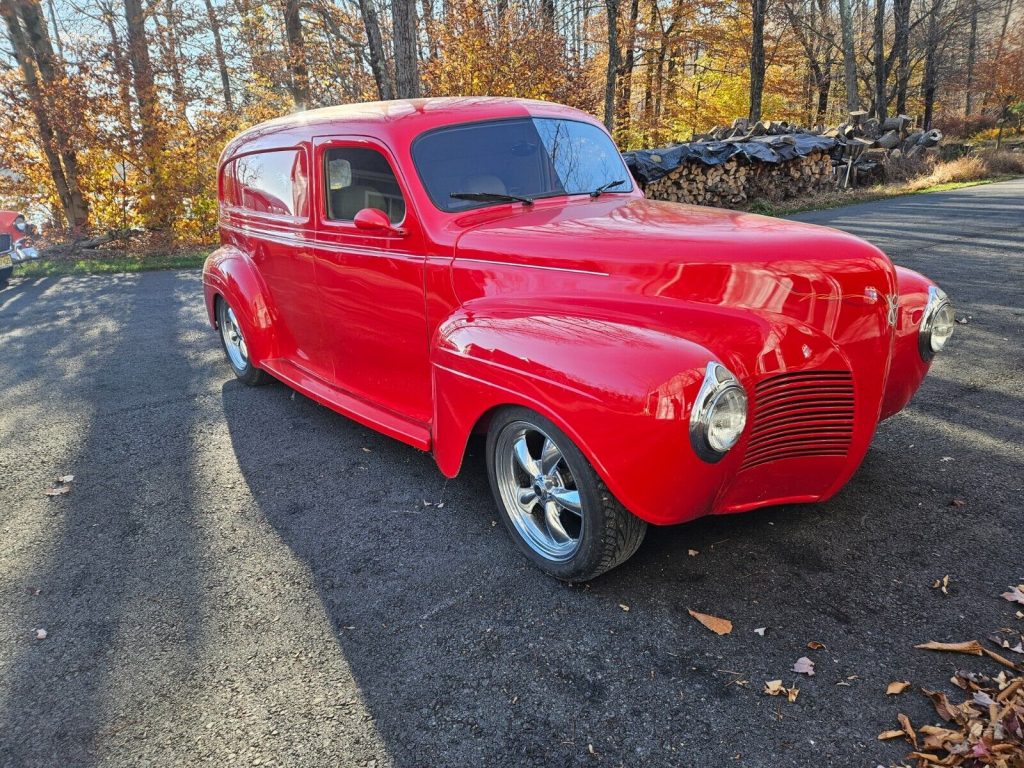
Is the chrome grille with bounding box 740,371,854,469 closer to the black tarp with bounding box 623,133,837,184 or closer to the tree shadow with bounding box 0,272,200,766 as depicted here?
the tree shadow with bounding box 0,272,200,766

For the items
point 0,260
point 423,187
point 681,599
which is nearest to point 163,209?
point 0,260

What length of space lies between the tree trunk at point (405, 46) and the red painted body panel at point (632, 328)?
265 inches

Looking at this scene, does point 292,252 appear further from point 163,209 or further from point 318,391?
point 163,209

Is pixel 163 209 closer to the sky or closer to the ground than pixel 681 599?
closer to the sky

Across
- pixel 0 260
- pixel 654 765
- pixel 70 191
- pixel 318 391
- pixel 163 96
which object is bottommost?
pixel 654 765

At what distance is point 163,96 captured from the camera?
528 inches

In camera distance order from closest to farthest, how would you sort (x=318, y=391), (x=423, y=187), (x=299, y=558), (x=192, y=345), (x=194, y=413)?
(x=299, y=558), (x=423, y=187), (x=318, y=391), (x=194, y=413), (x=192, y=345)

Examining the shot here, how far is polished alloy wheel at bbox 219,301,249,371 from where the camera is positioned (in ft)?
18.0

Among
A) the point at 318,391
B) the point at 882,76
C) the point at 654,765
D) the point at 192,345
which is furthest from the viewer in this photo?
the point at 882,76

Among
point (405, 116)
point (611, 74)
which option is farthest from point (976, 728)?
point (611, 74)

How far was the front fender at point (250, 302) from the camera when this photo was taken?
4.76 meters

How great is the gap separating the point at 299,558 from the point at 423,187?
191 centimetres

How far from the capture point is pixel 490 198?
11.4 ft

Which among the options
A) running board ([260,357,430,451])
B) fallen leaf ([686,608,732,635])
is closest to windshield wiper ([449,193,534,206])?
running board ([260,357,430,451])
